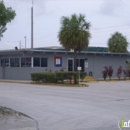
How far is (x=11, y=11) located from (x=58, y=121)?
4993mm

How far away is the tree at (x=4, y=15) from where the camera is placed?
13.7m

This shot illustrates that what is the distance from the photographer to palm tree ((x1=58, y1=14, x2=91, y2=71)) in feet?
115

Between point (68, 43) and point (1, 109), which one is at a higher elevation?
point (68, 43)

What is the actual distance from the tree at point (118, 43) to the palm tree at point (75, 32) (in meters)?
21.9

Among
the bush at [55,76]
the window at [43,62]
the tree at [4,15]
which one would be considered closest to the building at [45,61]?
the window at [43,62]

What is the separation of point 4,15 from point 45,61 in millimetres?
25401

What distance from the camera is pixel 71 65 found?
4131 centimetres

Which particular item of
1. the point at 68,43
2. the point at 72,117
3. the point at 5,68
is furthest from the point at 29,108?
the point at 5,68

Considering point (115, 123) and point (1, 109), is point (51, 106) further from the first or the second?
point (115, 123)

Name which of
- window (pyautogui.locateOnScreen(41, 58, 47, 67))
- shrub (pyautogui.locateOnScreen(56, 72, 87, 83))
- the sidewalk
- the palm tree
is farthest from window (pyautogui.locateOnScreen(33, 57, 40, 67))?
the sidewalk

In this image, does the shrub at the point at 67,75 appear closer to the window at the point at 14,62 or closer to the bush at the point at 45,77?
the bush at the point at 45,77

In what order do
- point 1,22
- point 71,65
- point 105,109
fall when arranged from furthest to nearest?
point 71,65 < point 105,109 < point 1,22

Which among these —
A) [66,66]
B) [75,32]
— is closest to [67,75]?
[75,32]

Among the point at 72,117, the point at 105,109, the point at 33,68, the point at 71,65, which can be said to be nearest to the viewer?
the point at 72,117
